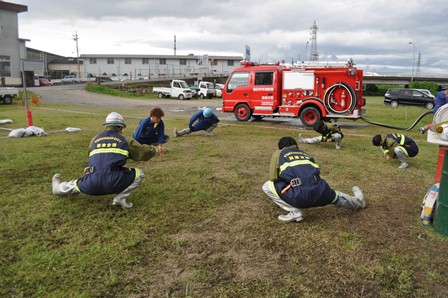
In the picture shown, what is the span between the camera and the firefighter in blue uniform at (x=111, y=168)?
4355 mm

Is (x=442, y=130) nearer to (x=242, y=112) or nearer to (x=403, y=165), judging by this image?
(x=403, y=165)

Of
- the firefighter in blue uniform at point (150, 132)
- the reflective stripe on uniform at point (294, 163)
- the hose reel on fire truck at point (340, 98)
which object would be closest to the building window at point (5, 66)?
the hose reel on fire truck at point (340, 98)

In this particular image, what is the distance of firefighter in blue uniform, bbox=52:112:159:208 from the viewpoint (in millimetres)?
4355

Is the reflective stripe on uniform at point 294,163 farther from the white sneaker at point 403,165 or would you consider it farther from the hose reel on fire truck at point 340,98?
the hose reel on fire truck at point 340,98

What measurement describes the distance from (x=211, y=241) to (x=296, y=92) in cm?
1092

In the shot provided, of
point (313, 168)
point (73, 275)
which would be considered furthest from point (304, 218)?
point (73, 275)

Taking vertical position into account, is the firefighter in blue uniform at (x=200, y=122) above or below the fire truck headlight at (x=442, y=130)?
below

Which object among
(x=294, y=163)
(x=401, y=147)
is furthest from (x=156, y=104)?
(x=294, y=163)

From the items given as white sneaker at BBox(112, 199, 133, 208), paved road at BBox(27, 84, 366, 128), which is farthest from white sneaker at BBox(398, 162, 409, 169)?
paved road at BBox(27, 84, 366, 128)

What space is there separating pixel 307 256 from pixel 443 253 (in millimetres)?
1394

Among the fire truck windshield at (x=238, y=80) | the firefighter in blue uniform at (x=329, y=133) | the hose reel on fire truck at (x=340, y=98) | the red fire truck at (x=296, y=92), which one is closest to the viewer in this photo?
the firefighter in blue uniform at (x=329, y=133)

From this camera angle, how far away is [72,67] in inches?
2916

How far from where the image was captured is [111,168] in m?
4.39

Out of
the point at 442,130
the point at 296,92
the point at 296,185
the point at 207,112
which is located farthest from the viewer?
the point at 296,92
